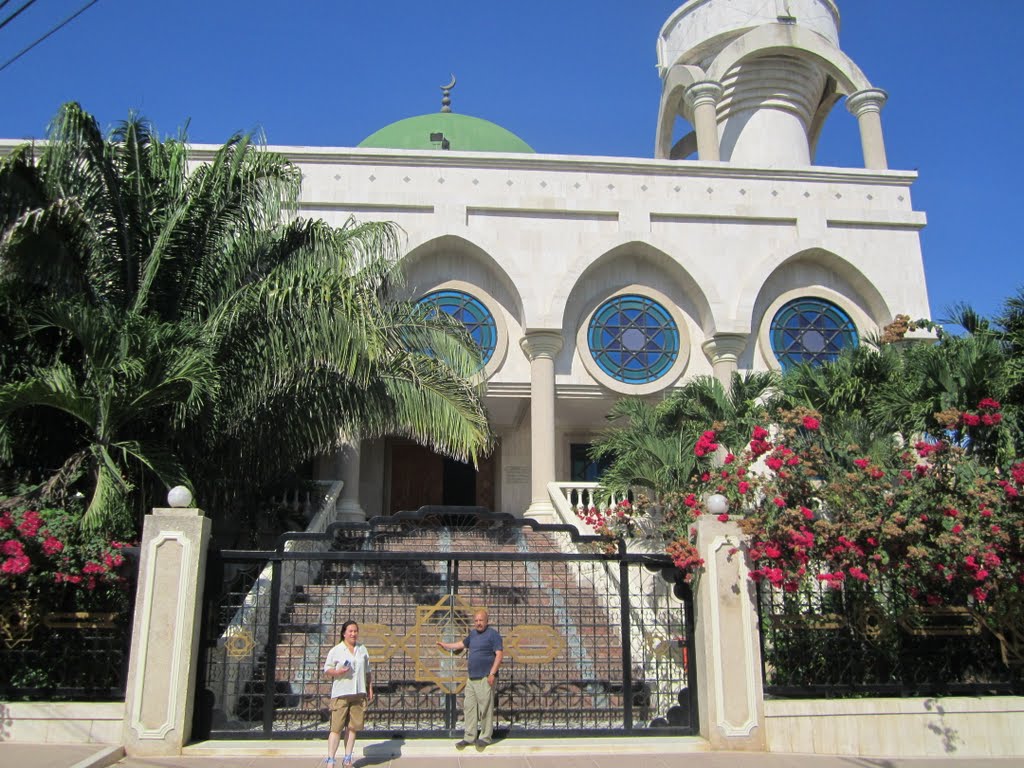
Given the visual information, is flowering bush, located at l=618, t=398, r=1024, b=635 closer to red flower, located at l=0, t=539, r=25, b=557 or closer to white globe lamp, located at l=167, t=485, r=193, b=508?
white globe lamp, located at l=167, t=485, r=193, b=508

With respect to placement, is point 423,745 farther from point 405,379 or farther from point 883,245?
point 883,245

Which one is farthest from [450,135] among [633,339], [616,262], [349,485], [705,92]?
[349,485]

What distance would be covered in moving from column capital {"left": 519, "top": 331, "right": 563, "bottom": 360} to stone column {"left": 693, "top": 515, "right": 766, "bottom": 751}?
362 inches

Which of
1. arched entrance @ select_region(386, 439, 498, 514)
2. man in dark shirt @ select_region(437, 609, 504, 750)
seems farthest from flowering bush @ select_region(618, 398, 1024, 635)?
arched entrance @ select_region(386, 439, 498, 514)

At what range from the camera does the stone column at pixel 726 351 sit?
1698 centimetres

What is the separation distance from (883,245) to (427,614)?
1432cm

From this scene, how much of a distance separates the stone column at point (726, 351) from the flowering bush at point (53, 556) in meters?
12.3

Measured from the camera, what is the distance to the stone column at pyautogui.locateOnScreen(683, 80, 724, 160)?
19.5 meters

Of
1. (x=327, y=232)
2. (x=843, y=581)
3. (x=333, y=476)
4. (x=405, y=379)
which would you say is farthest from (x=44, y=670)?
(x=333, y=476)

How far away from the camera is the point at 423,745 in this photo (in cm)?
721

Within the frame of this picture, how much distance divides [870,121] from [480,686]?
17941 mm

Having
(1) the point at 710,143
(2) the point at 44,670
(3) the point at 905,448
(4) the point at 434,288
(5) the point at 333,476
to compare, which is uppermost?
(1) the point at 710,143

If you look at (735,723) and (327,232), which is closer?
(735,723)

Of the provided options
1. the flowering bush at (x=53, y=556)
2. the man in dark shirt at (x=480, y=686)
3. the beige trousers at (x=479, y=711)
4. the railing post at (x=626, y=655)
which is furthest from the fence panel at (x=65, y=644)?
the railing post at (x=626, y=655)
